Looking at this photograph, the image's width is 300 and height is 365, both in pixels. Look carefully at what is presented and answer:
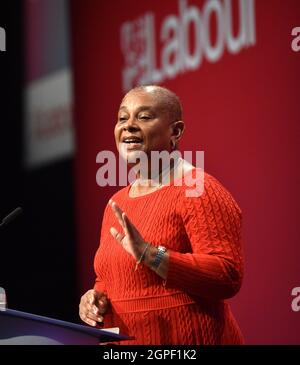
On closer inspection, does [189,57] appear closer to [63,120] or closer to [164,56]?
[164,56]

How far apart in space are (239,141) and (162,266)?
1869 millimetres

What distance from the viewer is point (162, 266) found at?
7.22 ft

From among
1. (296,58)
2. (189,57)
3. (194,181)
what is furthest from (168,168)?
(189,57)

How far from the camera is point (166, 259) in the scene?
2201 mm

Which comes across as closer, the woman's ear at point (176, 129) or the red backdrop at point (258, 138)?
the woman's ear at point (176, 129)

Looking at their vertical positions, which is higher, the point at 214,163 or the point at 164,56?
the point at 164,56

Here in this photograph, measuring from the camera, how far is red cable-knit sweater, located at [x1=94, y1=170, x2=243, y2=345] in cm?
222

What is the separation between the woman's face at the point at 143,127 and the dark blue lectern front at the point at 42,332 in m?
0.62

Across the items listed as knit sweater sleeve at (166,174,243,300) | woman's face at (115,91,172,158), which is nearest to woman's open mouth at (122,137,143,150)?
woman's face at (115,91,172,158)

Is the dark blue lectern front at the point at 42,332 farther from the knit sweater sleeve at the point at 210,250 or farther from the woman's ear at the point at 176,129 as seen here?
the woman's ear at the point at 176,129

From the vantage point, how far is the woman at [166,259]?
221 centimetres

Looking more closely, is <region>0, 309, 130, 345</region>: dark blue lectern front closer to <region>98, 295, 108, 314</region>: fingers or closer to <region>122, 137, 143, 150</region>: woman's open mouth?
<region>98, 295, 108, 314</region>: fingers

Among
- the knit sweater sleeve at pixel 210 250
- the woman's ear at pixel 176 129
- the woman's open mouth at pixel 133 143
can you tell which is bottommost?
the knit sweater sleeve at pixel 210 250

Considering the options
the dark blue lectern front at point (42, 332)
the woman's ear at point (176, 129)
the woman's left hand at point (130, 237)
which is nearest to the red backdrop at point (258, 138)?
the woman's ear at point (176, 129)
